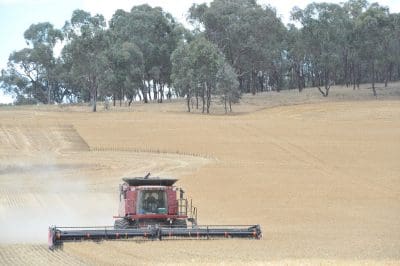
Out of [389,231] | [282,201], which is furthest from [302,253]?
[282,201]

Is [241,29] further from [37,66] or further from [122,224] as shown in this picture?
[122,224]

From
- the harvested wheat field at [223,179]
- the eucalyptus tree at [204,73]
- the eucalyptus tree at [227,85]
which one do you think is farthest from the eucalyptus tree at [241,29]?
the harvested wheat field at [223,179]

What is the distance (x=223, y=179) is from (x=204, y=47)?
1946 inches

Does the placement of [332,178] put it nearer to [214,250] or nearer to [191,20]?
[214,250]

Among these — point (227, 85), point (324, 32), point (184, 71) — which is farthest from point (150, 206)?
point (324, 32)

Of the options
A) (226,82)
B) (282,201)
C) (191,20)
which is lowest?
(282,201)

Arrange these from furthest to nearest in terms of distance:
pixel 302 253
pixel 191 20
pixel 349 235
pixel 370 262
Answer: pixel 191 20 < pixel 349 235 < pixel 302 253 < pixel 370 262

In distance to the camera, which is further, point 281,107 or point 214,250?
point 281,107

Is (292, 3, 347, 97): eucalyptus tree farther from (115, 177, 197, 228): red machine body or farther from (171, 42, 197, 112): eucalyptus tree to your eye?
(115, 177, 197, 228): red machine body

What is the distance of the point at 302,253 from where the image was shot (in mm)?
20312

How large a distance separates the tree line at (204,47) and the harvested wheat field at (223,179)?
16275 millimetres

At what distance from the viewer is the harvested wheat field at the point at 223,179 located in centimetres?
2081

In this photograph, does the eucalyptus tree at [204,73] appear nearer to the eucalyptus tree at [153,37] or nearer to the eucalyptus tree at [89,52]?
the eucalyptus tree at [89,52]

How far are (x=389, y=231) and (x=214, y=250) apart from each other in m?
9.16
